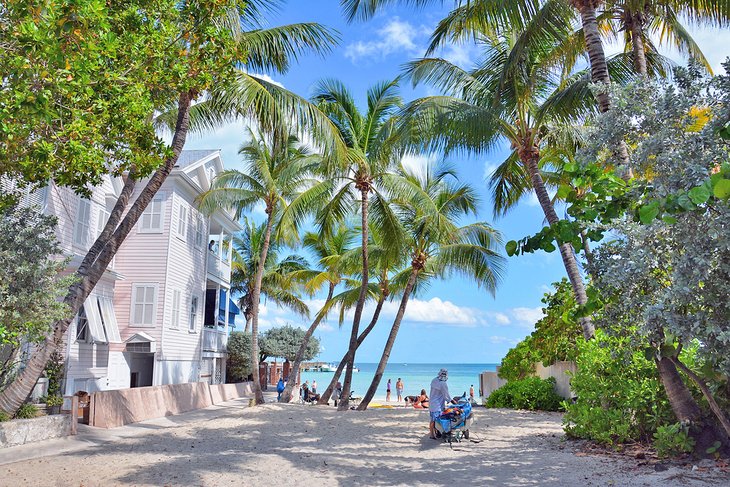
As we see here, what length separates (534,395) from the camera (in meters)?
18.5

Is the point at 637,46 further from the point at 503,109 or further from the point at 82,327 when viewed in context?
the point at 82,327

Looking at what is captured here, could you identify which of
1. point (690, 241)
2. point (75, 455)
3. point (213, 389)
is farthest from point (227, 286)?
point (690, 241)

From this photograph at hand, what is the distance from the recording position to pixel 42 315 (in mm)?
10789

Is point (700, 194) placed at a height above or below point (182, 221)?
below

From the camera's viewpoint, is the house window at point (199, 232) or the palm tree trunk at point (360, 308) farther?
the house window at point (199, 232)

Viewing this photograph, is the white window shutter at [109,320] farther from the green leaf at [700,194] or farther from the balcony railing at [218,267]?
the green leaf at [700,194]

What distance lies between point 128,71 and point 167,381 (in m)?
17.3

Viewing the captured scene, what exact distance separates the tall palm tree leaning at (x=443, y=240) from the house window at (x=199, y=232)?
9.41 meters

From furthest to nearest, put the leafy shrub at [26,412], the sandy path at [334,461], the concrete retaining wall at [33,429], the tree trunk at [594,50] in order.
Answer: the leafy shrub at [26,412] → the concrete retaining wall at [33,429] → the tree trunk at [594,50] → the sandy path at [334,461]

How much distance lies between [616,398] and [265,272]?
32.6 meters

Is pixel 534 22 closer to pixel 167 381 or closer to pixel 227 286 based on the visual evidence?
pixel 167 381

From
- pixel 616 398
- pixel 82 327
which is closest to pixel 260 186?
pixel 82 327

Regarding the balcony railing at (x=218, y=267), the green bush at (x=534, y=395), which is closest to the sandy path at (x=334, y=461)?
the green bush at (x=534, y=395)

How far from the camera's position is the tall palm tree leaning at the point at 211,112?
37.5 feet
